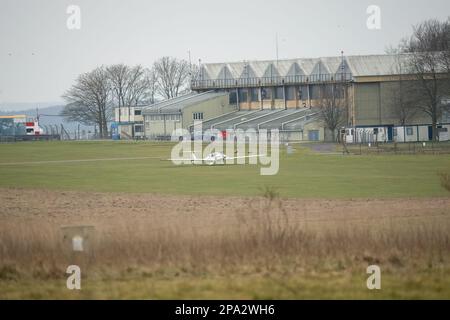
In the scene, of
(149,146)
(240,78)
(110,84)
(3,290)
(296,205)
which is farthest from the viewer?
(110,84)

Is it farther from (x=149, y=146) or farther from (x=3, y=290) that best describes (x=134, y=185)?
(x=149, y=146)

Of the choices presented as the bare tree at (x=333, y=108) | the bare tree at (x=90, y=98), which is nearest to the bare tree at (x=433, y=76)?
the bare tree at (x=333, y=108)

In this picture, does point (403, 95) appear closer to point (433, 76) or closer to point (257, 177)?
point (433, 76)

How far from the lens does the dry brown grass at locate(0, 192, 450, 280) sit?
62.7 ft

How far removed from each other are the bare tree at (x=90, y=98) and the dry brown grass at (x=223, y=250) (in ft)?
428

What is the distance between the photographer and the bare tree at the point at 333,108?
10700 centimetres

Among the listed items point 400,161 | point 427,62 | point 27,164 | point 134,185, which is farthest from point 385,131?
point 134,185

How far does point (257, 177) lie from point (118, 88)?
126m

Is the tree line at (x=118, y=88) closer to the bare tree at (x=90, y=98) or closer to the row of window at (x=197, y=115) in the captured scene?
the bare tree at (x=90, y=98)

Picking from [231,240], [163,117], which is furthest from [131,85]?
[231,240]

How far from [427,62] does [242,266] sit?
84301 mm

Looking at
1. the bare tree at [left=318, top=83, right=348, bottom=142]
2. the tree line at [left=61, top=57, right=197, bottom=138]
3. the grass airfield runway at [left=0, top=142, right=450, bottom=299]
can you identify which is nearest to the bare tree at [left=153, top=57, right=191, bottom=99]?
the tree line at [left=61, top=57, right=197, bottom=138]

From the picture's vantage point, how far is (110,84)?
167 meters

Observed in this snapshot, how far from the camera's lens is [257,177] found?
47312mm
